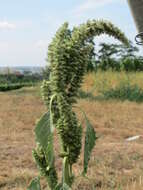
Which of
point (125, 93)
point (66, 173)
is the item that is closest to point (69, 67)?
point (66, 173)

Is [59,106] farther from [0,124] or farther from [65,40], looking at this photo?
[0,124]

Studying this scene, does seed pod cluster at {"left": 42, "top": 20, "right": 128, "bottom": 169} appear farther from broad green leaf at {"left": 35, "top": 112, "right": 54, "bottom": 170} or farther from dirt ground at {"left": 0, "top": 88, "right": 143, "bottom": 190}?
dirt ground at {"left": 0, "top": 88, "right": 143, "bottom": 190}

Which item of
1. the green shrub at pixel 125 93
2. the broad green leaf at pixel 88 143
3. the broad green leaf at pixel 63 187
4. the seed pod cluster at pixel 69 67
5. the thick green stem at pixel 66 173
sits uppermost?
the seed pod cluster at pixel 69 67

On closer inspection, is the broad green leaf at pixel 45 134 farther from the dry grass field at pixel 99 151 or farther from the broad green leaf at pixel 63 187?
the dry grass field at pixel 99 151

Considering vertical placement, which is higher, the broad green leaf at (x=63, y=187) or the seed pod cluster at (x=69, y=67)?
the seed pod cluster at (x=69, y=67)

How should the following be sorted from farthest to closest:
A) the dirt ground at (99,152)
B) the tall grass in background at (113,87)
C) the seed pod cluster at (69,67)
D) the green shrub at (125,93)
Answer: the tall grass in background at (113,87)
the green shrub at (125,93)
the dirt ground at (99,152)
the seed pod cluster at (69,67)

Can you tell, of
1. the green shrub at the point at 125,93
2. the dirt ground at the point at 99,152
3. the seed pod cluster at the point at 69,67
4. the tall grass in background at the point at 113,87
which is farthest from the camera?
the tall grass in background at the point at 113,87

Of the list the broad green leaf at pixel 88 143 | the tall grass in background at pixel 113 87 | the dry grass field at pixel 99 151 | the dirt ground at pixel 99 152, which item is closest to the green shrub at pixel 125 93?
the tall grass in background at pixel 113 87

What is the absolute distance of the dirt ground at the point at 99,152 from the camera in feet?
10.2

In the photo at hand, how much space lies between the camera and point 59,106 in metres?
1.05

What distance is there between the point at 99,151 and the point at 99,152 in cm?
5

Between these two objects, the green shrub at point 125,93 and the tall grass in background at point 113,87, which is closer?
the green shrub at point 125,93

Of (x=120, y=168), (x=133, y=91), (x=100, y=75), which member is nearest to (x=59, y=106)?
(x=120, y=168)

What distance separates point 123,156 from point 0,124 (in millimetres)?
3190
